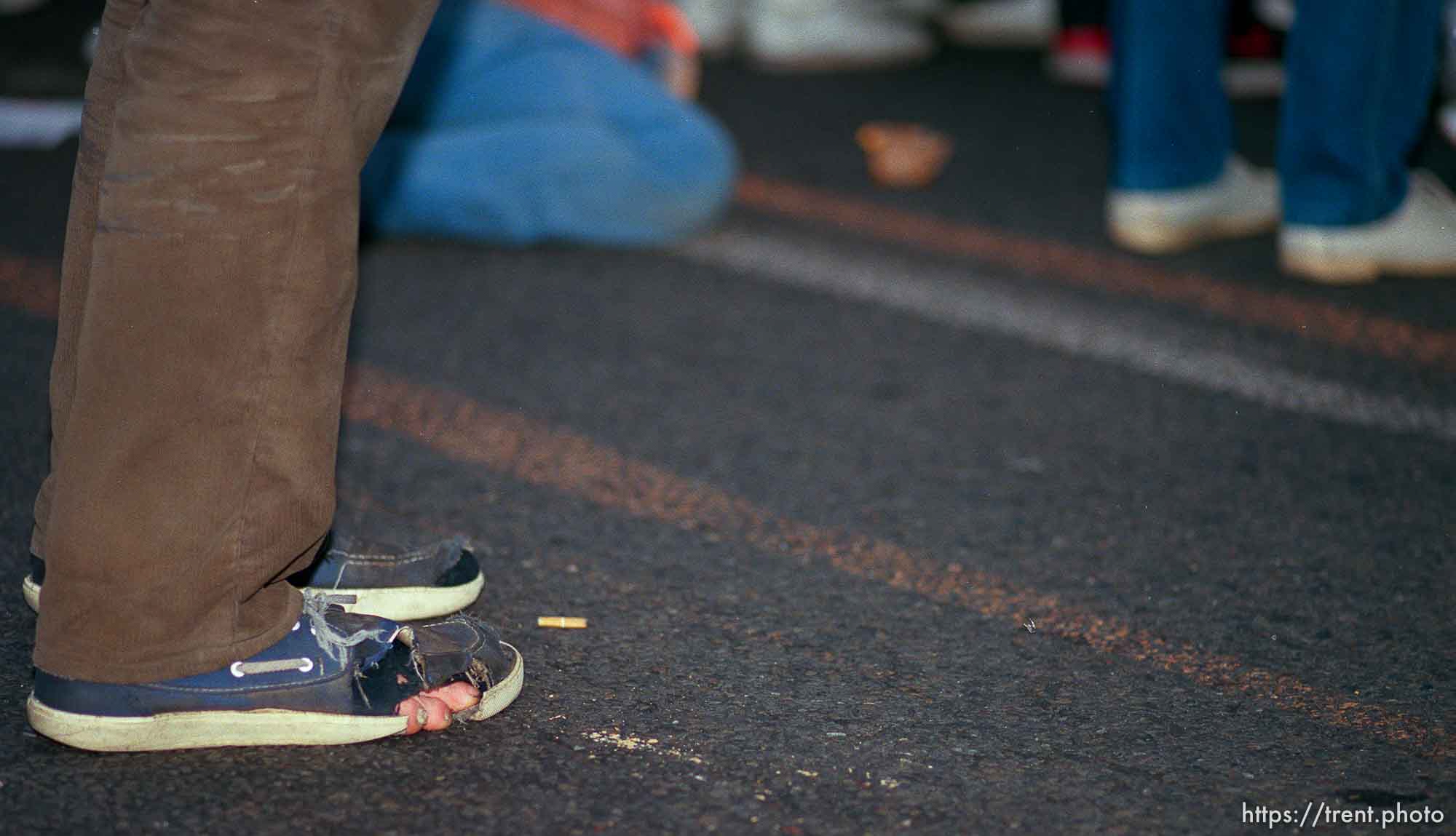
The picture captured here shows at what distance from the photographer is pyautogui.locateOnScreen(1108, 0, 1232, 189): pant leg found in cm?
347

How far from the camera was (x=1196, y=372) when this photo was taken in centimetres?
286

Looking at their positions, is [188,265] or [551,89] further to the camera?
[551,89]

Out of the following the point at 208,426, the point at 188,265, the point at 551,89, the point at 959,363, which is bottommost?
the point at 959,363

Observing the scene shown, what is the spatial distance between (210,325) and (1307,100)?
255 cm

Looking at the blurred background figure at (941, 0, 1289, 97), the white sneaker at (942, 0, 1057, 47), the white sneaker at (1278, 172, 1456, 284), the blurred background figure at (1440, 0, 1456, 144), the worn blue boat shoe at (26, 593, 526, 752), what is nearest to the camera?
the worn blue boat shoe at (26, 593, 526, 752)

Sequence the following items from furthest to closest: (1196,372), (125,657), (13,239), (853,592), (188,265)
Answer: (13,239), (1196,372), (853,592), (125,657), (188,265)

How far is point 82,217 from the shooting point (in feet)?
5.31

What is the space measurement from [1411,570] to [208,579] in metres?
1.50

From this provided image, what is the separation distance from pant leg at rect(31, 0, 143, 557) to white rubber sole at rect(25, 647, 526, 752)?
23 centimetres

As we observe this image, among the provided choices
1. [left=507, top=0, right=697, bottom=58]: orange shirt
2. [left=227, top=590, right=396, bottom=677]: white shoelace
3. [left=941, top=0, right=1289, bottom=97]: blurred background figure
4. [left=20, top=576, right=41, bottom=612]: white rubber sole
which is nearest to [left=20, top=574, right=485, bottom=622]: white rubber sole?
[left=20, top=576, right=41, bottom=612]: white rubber sole

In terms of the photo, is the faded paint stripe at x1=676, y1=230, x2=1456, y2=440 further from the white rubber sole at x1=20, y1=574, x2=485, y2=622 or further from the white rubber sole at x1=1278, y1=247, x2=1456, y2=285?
the white rubber sole at x1=20, y1=574, x2=485, y2=622

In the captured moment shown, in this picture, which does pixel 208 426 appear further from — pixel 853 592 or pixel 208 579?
pixel 853 592

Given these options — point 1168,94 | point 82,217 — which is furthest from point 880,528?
point 1168,94

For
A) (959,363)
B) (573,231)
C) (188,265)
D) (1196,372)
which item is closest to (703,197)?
(573,231)
